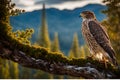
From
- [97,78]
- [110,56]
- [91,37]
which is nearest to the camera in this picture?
[97,78]

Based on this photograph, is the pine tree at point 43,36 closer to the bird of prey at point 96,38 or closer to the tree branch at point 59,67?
the bird of prey at point 96,38

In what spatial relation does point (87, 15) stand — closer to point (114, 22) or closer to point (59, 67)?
point (59, 67)

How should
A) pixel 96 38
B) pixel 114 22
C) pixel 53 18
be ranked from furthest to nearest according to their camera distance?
pixel 53 18 → pixel 114 22 → pixel 96 38

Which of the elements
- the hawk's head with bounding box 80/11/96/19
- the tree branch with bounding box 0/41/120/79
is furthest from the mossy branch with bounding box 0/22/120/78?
the hawk's head with bounding box 80/11/96/19

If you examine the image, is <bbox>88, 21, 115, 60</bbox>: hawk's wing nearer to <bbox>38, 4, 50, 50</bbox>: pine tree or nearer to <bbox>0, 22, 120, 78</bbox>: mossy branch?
<bbox>0, 22, 120, 78</bbox>: mossy branch

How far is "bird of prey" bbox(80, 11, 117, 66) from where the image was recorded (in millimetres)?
7219

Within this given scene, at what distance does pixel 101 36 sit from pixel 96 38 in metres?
0.18

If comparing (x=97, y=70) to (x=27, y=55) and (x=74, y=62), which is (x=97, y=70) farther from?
(x=27, y=55)

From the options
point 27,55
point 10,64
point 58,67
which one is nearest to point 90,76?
point 58,67

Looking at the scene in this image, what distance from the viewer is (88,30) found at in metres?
7.93

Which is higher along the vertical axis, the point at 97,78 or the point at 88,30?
the point at 88,30

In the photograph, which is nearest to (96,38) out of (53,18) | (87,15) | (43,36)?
(87,15)

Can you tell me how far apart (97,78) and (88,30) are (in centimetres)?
184

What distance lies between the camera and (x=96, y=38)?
7664 millimetres
